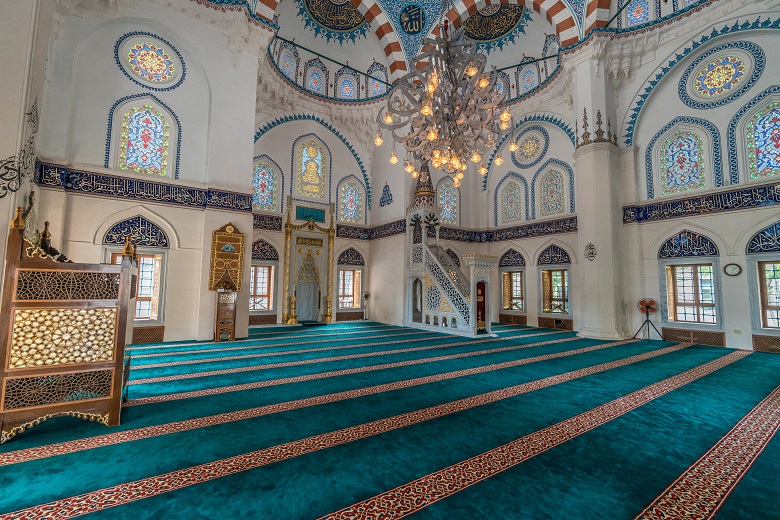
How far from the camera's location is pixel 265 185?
26.2ft

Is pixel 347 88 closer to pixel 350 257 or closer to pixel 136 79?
pixel 350 257

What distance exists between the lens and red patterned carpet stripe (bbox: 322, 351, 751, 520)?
54.7 inches

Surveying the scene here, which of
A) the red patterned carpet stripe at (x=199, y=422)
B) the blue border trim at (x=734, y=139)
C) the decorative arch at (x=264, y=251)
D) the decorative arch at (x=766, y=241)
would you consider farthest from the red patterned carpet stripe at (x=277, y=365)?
the blue border trim at (x=734, y=139)

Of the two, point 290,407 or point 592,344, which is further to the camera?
point 592,344

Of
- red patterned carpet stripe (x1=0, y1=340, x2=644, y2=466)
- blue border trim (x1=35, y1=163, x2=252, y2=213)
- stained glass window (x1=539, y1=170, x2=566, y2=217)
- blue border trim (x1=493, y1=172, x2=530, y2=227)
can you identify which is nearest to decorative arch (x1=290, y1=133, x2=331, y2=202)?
blue border trim (x1=35, y1=163, x2=252, y2=213)

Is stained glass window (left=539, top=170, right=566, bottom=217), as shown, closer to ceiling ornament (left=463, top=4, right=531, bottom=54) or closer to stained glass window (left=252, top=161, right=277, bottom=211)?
ceiling ornament (left=463, top=4, right=531, bottom=54)

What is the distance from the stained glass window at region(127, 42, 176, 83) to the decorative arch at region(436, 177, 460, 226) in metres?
6.04

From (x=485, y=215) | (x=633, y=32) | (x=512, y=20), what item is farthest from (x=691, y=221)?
(x=512, y=20)

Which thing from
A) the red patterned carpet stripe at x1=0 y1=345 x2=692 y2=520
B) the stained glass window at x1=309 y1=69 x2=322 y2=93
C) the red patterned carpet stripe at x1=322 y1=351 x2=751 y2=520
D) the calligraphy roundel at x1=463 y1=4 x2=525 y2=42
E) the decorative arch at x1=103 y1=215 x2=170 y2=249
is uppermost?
the calligraphy roundel at x1=463 y1=4 x2=525 y2=42

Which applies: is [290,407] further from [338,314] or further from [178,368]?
[338,314]

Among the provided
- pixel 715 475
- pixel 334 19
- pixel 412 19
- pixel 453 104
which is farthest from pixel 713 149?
pixel 334 19

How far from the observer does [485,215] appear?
962cm

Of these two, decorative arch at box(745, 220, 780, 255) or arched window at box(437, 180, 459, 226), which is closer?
decorative arch at box(745, 220, 780, 255)

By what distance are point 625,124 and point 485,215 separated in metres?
3.71
